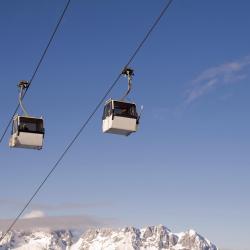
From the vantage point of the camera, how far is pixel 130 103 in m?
22.9

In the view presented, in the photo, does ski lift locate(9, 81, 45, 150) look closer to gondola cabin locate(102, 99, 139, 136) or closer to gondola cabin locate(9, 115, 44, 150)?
gondola cabin locate(9, 115, 44, 150)

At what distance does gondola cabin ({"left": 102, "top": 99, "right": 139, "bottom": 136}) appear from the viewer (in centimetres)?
2230

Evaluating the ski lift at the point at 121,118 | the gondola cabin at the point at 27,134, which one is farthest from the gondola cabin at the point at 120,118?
the gondola cabin at the point at 27,134

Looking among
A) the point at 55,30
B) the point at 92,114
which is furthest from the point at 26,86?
the point at 55,30

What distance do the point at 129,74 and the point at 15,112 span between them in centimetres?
730

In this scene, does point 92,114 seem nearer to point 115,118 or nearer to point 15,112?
point 115,118

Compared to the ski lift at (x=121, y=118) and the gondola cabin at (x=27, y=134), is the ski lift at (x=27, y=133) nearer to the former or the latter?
the gondola cabin at (x=27, y=134)

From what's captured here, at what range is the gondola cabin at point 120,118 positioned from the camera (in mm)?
22297

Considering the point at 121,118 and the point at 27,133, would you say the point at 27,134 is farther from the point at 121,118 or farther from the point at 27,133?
the point at 121,118

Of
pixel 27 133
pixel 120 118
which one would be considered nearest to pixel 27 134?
pixel 27 133

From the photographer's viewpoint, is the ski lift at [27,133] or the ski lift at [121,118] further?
the ski lift at [27,133]

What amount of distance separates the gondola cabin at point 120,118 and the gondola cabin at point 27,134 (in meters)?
4.40

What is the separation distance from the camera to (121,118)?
22.5 m

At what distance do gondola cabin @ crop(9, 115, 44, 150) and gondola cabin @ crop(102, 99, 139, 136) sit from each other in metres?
4.40
